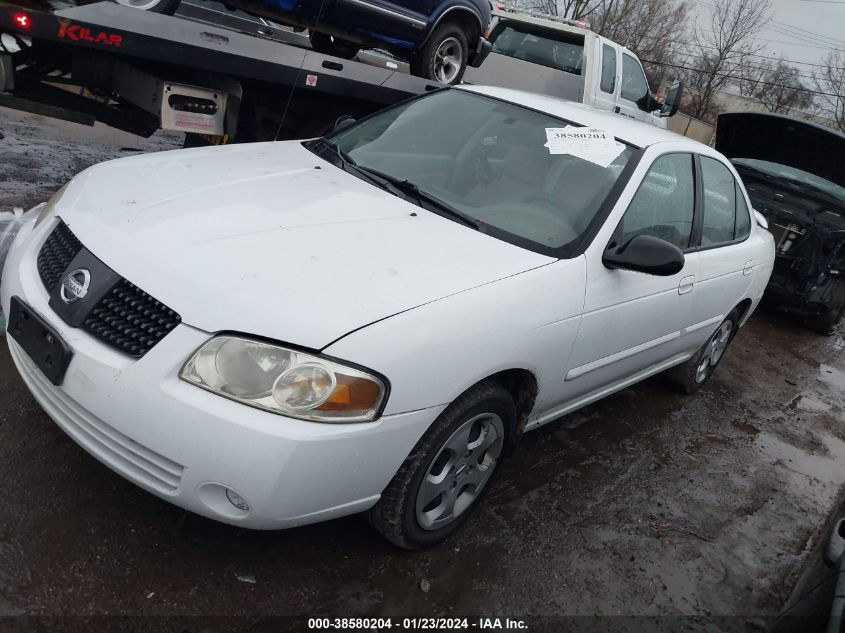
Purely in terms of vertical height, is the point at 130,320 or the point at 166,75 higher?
the point at 166,75

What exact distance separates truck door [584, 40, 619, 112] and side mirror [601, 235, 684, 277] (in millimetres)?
Answer: 6442

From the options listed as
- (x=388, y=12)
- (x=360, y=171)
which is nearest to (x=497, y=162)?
(x=360, y=171)

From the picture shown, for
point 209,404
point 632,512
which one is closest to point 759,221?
point 632,512

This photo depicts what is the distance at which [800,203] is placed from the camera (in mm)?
7000

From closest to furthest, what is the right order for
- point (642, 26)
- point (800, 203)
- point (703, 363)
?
1. point (703, 363)
2. point (800, 203)
3. point (642, 26)

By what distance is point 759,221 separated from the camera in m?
5.05

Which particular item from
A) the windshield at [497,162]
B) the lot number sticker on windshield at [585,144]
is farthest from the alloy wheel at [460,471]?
the lot number sticker on windshield at [585,144]

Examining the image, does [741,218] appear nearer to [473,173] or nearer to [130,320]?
[473,173]

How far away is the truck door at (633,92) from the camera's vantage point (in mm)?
9570

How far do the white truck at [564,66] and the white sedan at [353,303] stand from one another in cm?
573

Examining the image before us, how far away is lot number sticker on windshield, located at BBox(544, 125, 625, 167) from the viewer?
3225 millimetres

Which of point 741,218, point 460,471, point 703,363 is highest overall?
point 741,218

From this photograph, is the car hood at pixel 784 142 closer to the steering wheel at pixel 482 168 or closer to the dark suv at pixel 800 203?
the dark suv at pixel 800 203

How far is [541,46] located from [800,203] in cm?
418
